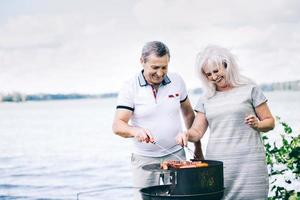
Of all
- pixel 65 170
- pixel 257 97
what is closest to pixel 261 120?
pixel 257 97

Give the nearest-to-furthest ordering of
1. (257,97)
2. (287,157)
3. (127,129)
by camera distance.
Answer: (257,97) < (127,129) < (287,157)

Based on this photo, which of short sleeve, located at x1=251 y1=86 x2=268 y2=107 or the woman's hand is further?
short sleeve, located at x1=251 y1=86 x2=268 y2=107

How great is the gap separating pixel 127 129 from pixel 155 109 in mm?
230

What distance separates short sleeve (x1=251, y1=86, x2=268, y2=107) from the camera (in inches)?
140

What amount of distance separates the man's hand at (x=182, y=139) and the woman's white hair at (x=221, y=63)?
37 cm

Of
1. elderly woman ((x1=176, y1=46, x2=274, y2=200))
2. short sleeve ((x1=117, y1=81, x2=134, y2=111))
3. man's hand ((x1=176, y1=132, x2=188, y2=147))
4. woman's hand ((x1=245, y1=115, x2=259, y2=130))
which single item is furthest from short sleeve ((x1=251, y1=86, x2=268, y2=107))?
short sleeve ((x1=117, y1=81, x2=134, y2=111))

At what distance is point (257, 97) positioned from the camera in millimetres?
3576

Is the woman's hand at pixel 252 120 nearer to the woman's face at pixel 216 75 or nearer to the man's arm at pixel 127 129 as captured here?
the woman's face at pixel 216 75

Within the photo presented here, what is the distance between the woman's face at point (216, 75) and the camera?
3588 mm

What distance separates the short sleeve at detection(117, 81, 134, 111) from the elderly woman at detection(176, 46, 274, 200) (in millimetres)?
376

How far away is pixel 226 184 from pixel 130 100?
0.79 m

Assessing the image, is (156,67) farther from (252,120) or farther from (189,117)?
(252,120)

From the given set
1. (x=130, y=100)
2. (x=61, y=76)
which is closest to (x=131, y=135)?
(x=130, y=100)

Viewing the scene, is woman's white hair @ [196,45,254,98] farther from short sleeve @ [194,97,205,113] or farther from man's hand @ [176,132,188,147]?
man's hand @ [176,132,188,147]
